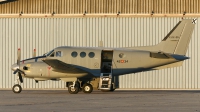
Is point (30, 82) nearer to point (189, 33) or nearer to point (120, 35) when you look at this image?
point (120, 35)

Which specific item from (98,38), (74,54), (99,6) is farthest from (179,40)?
(99,6)

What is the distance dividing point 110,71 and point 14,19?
1111 centimetres

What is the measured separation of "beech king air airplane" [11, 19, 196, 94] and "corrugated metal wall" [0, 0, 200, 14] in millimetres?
8294

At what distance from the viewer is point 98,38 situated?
39281mm

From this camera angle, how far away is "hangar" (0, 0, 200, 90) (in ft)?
128

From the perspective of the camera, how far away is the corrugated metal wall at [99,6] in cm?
3922

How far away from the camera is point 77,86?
3069 centimetres

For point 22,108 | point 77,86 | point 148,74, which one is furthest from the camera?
point 148,74

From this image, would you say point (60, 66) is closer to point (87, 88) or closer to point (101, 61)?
point (87, 88)

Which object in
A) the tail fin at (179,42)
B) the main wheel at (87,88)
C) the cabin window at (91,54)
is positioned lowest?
the main wheel at (87,88)

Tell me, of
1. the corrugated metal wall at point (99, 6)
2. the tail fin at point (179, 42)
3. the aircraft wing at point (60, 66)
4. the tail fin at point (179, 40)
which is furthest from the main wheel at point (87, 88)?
the corrugated metal wall at point (99, 6)

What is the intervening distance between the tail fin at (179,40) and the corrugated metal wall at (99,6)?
27.4 feet

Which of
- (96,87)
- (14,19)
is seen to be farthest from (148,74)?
(14,19)

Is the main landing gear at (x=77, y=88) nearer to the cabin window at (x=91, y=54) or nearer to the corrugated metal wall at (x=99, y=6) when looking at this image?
the cabin window at (x=91, y=54)
